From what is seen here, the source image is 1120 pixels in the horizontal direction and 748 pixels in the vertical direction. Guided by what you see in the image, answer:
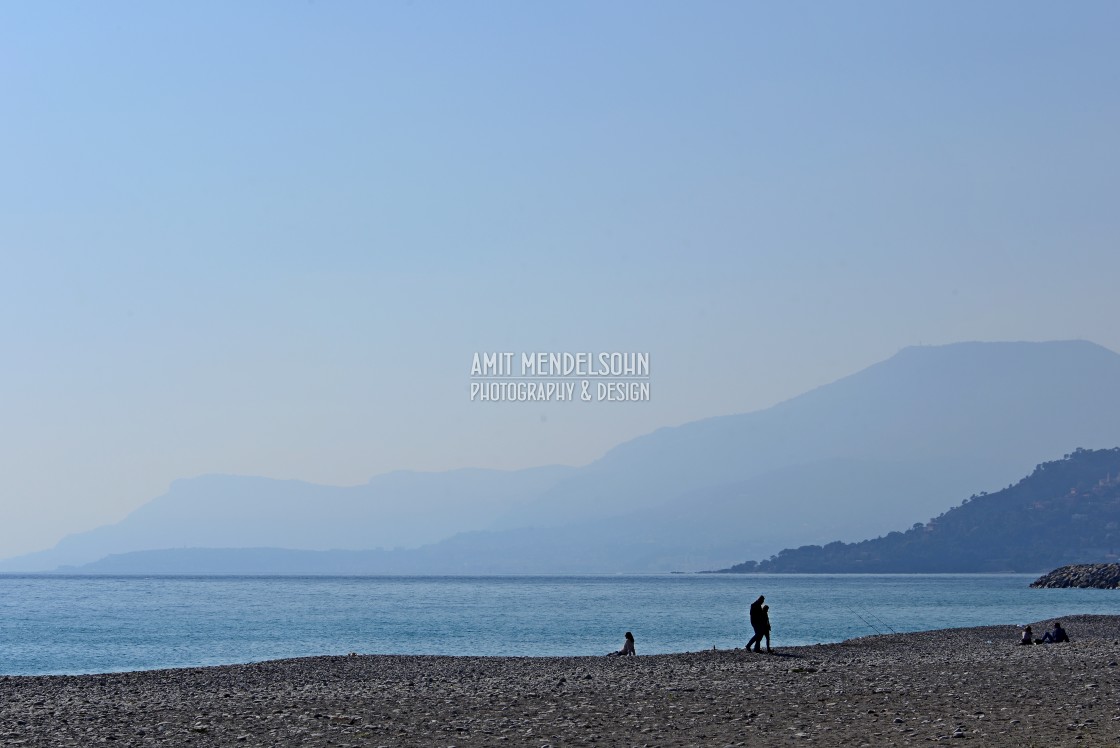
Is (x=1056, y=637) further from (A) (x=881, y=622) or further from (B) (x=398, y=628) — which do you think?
(B) (x=398, y=628)

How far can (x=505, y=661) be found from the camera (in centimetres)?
3831

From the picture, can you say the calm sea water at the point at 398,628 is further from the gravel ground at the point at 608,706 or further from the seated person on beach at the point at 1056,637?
the gravel ground at the point at 608,706

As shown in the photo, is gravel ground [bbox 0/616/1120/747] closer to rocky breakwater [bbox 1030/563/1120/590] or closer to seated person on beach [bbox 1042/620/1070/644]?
seated person on beach [bbox 1042/620/1070/644]

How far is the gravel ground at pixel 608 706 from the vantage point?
18.9 meters

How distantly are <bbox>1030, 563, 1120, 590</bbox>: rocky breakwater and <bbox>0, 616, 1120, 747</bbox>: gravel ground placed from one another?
164351mm

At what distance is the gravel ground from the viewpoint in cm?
1889

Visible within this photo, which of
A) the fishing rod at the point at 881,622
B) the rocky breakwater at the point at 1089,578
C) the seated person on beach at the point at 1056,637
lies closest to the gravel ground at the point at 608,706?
the seated person on beach at the point at 1056,637

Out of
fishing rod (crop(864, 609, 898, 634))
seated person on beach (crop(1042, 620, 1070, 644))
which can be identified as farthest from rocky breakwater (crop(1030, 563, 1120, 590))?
seated person on beach (crop(1042, 620, 1070, 644))

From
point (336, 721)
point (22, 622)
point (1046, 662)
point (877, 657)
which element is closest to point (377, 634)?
point (22, 622)

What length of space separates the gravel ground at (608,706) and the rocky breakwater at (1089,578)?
16435 cm

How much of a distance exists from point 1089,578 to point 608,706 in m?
185

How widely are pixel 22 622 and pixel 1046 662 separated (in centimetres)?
8143

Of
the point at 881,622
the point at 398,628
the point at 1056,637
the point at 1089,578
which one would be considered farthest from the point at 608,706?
the point at 1089,578

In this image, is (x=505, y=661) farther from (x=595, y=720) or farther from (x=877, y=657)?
(x=595, y=720)
